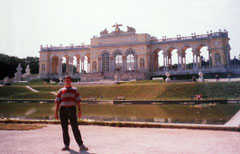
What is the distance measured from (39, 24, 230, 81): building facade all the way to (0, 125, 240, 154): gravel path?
142ft

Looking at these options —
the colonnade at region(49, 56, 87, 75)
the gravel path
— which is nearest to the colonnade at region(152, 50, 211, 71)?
the colonnade at region(49, 56, 87, 75)

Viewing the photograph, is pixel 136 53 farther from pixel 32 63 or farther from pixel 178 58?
pixel 32 63

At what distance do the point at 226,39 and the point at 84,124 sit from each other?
49.7 meters

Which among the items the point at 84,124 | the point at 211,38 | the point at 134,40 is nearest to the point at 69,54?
the point at 134,40

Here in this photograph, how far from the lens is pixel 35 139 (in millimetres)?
7559

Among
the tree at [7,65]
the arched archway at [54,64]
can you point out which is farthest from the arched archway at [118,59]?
the tree at [7,65]

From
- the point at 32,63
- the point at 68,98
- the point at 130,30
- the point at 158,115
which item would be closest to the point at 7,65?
the point at 32,63

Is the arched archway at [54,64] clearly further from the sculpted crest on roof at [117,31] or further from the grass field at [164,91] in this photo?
the grass field at [164,91]

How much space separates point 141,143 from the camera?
22.2 feet

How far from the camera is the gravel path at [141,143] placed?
5.88m

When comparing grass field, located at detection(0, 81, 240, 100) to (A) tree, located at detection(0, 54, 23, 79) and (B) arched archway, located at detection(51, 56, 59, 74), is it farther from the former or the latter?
(A) tree, located at detection(0, 54, 23, 79)

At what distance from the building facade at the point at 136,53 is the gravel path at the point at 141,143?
1709 inches

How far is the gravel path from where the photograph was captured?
5883 mm

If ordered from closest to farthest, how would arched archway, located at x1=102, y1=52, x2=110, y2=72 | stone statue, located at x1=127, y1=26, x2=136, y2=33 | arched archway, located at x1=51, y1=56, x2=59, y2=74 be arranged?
stone statue, located at x1=127, y1=26, x2=136, y2=33, arched archway, located at x1=102, y1=52, x2=110, y2=72, arched archway, located at x1=51, y1=56, x2=59, y2=74
